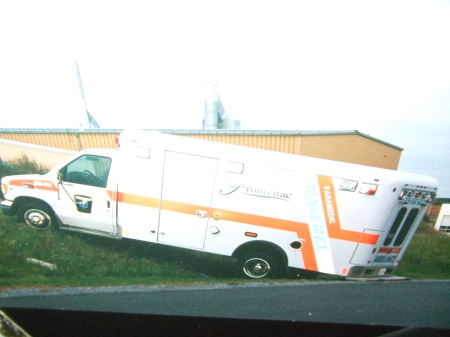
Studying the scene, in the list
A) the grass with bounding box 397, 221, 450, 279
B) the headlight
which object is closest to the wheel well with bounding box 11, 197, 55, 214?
the headlight

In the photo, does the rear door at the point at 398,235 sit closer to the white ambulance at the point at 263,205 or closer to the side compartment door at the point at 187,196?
the white ambulance at the point at 263,205

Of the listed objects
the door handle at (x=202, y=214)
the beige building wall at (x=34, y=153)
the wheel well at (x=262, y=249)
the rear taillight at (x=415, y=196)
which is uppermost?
the rear taillight at (x=415, y=196)

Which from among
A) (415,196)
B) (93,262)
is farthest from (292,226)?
(93,262)

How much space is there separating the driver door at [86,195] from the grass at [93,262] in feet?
1.73

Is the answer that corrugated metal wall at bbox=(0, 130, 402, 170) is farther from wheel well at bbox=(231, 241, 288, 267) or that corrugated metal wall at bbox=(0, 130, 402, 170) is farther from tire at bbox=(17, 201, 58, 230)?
wheel well at bbox=(231, 241, 288, 267)

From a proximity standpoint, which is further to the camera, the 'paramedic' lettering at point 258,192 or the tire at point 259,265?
the tire at point 259,265

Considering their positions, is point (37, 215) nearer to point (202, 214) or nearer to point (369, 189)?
point (202, 214)

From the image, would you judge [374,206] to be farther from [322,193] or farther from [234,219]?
[234,219]

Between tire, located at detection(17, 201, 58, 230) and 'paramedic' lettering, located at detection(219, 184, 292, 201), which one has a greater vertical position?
'paramedic' lettering, located at detection(219, 184, 292, 201)

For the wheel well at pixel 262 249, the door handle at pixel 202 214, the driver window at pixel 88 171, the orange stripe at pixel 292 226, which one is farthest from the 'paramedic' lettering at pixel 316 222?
the driver window at pixel 88 171

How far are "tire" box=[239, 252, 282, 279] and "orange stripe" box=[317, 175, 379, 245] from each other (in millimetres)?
1314

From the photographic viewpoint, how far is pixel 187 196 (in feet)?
28.6

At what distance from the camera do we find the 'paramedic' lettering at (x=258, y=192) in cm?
842

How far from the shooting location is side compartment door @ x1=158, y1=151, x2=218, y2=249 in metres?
8.63
